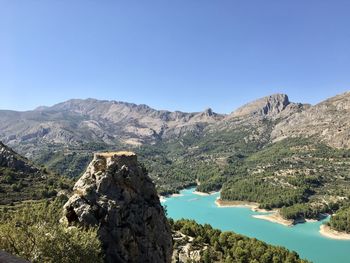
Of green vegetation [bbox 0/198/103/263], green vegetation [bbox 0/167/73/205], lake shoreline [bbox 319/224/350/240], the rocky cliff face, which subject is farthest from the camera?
lake shoreline [bbox 319/224/350/240]

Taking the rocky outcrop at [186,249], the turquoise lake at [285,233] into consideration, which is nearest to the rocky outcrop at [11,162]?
the rocky outcrop at [186,249]

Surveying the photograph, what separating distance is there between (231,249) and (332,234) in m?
77.8

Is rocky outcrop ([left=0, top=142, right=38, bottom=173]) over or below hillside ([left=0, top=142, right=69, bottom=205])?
over

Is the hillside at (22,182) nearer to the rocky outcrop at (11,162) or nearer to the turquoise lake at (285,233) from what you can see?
the rocky outcrop at (11,162)

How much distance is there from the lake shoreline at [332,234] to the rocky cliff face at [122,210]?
384 feet

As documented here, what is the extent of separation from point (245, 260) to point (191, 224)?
63.9ft

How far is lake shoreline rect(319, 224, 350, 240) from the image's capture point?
141500mm

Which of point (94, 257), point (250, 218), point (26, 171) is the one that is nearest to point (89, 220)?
point (94, 257)

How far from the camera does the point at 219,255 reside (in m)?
81.3

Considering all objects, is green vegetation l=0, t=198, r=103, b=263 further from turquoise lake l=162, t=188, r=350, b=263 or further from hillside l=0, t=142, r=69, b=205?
turquoise lake l=162, t=188, r=350, b=263

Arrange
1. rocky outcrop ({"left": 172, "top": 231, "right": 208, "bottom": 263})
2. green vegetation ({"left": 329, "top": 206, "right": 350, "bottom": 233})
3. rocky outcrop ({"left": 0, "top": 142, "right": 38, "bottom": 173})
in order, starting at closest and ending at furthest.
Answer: rocky outcrop ({"left": 172, "top": 231, "right": 208, "bottom": 263}) < rocky outcrop ({"left": 0, "top": 142, "right": 38, "bottom": 173}) < green vegetation ({"left": 329, "top": 206, "right": 350, "bottom": 233})

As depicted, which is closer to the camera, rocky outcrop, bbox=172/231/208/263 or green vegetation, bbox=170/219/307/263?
rocky outcrop, bbox=172/231/208/263

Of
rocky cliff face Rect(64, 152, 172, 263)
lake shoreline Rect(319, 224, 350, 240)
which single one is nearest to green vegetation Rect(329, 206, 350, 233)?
lake shoreline Rect(319, 224, 350, 240)

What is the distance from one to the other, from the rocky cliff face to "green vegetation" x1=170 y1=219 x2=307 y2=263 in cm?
3497
